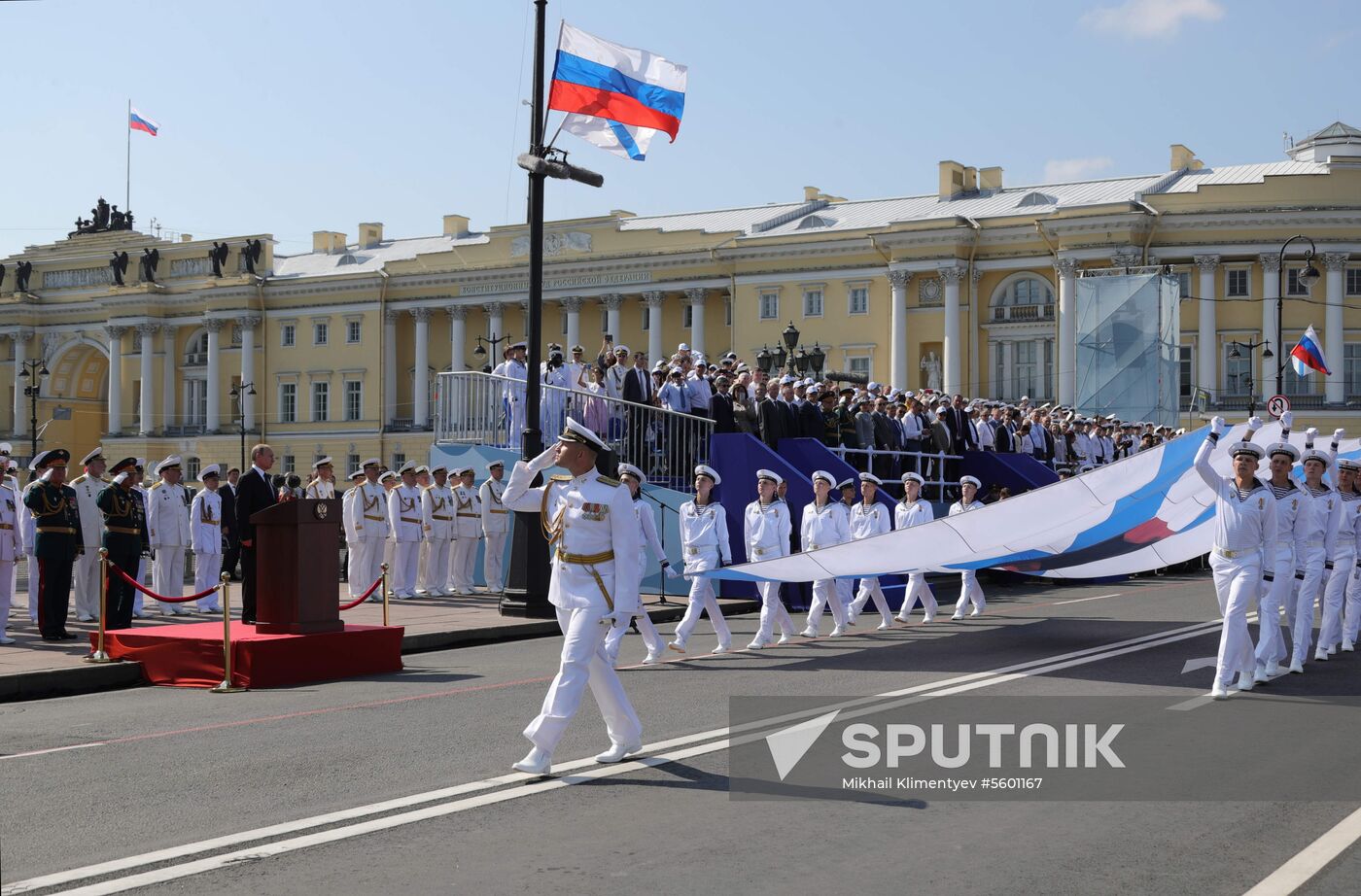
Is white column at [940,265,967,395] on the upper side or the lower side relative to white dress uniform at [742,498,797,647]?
upper

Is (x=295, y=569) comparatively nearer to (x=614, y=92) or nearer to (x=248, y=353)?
(x=614, y=92)

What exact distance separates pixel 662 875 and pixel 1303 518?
29.0 ft

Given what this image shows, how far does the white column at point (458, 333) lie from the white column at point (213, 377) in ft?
45.7

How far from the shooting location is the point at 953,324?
66.0 m

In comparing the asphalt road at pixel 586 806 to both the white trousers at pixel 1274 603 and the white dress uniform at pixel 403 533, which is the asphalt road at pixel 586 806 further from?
the white dress uniform at pixel 403 533

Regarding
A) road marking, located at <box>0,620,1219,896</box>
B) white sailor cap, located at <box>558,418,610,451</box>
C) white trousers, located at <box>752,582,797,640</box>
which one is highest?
white sailor cap, located at <box>558,418,610,451</box>

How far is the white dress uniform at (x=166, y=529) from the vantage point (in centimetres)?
2077

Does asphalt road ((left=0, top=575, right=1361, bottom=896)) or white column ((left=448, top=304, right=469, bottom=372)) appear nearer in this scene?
asphalt road ((left=0, top=575, right=1361, bottom=896))

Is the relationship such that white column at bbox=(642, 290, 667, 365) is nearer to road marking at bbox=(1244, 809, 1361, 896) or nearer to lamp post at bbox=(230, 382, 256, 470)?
lamp post at bbox=(230, 382, 256, 470)

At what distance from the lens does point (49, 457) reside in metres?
16.0

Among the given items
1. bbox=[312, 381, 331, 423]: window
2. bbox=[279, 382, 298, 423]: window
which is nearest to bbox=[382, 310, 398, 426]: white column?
bbox=[312, 381, 331, 423]: window

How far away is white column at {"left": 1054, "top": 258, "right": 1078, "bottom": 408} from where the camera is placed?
207 ft

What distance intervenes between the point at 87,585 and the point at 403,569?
17.3ft

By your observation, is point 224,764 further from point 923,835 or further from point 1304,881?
point 1304,881
